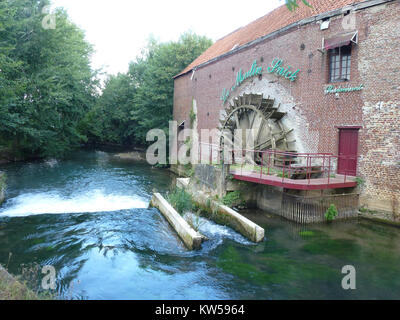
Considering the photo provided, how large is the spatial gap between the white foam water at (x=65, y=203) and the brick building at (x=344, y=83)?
638 centimetres

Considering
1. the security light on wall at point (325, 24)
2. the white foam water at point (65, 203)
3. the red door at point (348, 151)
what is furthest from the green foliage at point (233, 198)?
the security light on wall at point (325, 24)

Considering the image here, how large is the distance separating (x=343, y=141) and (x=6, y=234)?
9.32 meters

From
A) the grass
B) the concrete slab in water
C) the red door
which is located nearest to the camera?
the concrete slab in water

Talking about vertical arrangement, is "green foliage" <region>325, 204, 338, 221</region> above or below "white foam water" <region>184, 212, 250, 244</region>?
above

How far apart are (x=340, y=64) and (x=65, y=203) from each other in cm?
1003

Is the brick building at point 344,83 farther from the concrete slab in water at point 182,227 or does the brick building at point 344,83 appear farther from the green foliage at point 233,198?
the concrete slab in water at point 182,227

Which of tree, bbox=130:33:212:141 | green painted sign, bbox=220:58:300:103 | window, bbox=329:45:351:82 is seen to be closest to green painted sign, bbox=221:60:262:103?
green painted sign, bbox=220:58:300:103

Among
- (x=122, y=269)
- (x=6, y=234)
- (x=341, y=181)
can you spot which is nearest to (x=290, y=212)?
(x=341, y=181)

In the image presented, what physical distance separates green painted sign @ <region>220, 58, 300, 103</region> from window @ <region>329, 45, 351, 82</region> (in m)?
1.35

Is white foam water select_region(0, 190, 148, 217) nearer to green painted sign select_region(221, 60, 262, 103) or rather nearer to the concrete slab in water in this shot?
the concrete slab in water

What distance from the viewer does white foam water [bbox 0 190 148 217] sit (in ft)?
32.4

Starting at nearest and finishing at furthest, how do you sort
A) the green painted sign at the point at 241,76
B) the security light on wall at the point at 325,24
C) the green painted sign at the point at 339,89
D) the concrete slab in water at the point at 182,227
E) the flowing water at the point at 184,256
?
the flowing water at the point at 184,256
the concrete slab in water at the point at 182,227
the green painted sign at the point at 339,89
the security light on wall at the point at 325,24
the green painted sign at the point at 241,76

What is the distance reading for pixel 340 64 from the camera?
9375 millimetres

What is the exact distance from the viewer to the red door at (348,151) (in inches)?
352
